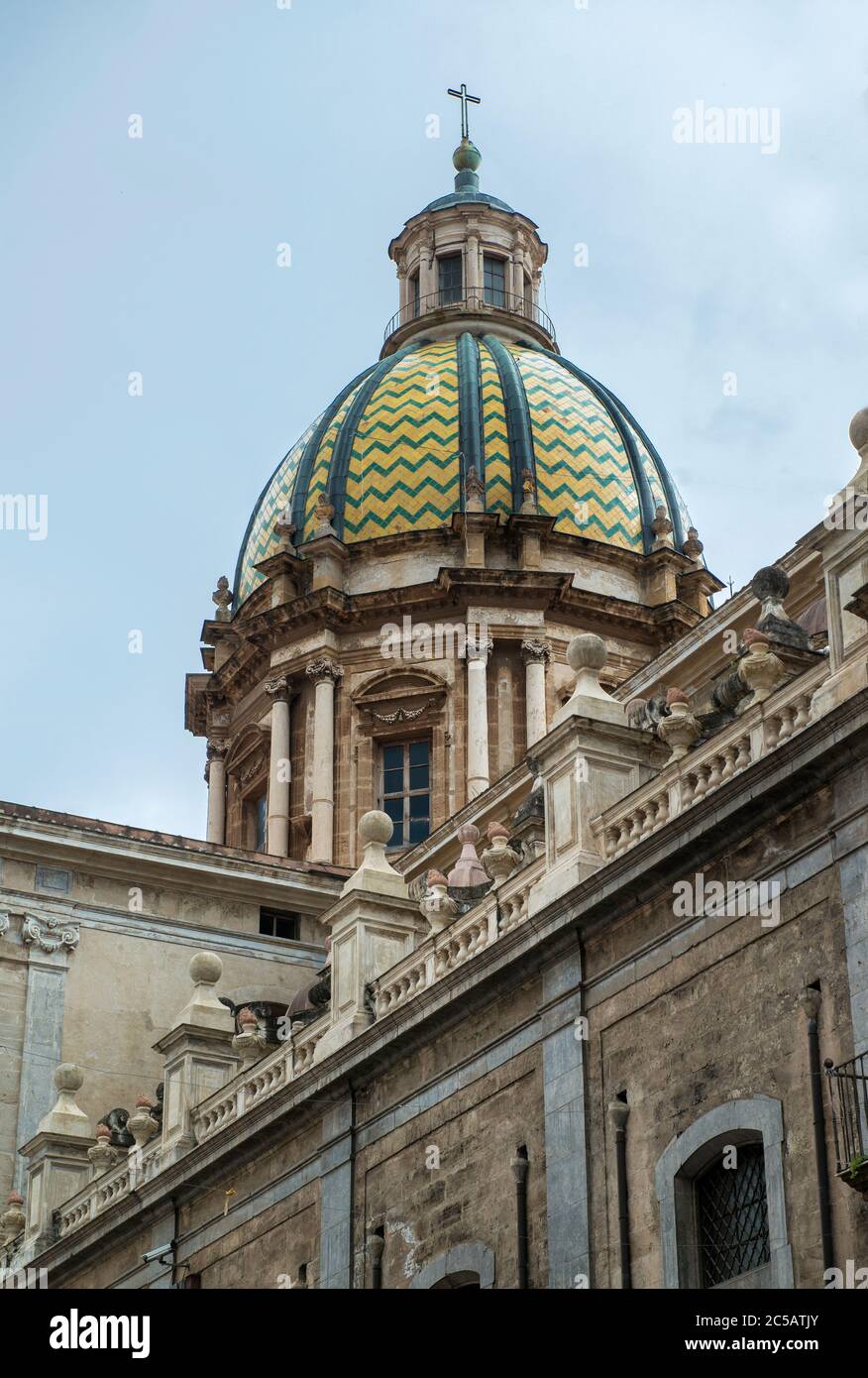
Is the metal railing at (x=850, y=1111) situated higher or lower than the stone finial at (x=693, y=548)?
lower

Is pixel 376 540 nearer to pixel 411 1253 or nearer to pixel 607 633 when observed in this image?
pixel 607 633

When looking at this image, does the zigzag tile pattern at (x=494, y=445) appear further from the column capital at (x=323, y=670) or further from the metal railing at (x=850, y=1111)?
the metal railing at (x=850, y=1111)

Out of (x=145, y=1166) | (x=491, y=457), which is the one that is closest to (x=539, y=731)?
(x=491, y=457)

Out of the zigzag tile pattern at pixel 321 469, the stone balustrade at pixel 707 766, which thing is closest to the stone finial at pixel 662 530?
the zigzag tile pattern at pixel 321 469

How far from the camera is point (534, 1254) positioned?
79.2 feet

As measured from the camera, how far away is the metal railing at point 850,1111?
19.8m

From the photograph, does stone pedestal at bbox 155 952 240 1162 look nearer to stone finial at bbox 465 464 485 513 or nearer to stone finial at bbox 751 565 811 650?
stone finial at bbox 751 565 811 650

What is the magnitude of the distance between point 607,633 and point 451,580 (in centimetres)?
356

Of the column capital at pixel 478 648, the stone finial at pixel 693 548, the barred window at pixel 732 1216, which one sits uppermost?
the stone finial at pixel 693 548

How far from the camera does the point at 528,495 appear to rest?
52.5 metres

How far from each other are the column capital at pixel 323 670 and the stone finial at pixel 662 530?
7329 millimetres

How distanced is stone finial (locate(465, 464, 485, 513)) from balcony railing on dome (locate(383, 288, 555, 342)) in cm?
682

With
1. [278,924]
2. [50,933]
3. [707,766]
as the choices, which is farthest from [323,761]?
[707,766]

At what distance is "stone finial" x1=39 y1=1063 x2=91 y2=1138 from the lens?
3647cm
